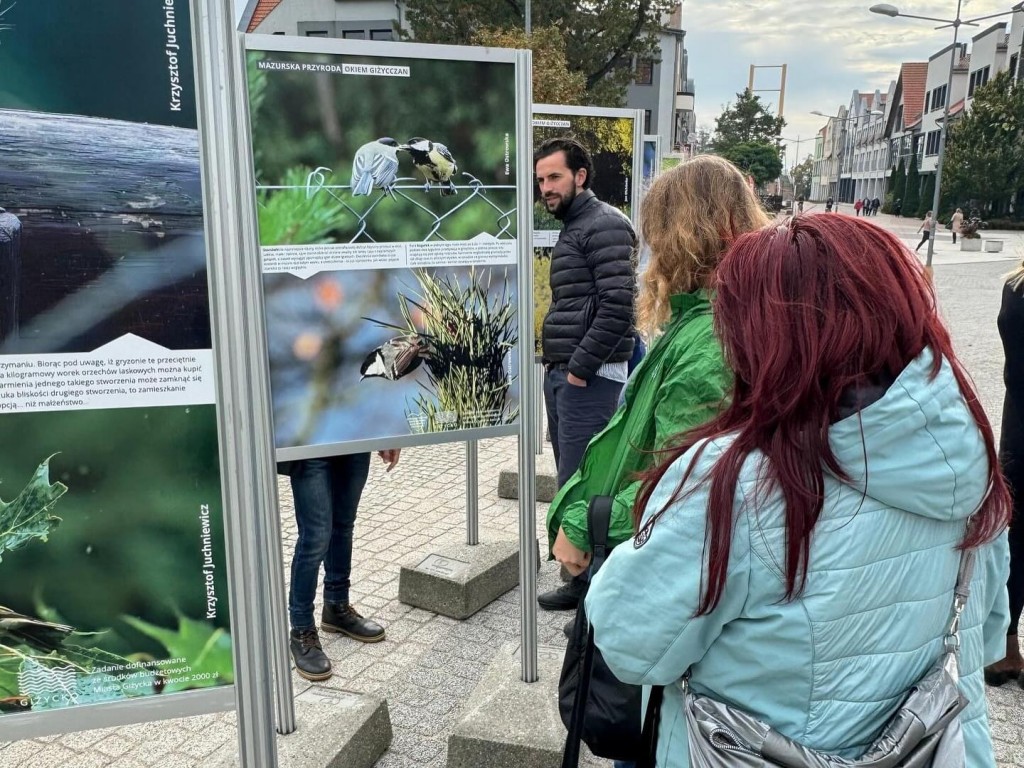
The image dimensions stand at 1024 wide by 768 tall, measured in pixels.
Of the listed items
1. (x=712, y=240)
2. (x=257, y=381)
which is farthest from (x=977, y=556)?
(x=257, y=381)

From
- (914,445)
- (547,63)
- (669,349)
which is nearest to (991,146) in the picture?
(547,63)

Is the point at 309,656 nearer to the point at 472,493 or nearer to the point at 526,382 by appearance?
the point at 472,493

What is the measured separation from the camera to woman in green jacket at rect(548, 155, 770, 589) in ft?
6.05

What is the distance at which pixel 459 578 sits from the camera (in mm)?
3936

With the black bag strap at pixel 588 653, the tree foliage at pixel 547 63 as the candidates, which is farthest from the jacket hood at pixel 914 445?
the tree foliage at pixel 547 63

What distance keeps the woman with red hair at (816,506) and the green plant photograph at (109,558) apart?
2.78ft

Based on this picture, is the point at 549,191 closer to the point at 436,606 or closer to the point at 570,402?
the point at 570,402

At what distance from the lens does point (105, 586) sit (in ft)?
5.41

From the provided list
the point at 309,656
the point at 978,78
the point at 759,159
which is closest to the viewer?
the point at 309,656

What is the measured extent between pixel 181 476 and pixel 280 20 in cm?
3308

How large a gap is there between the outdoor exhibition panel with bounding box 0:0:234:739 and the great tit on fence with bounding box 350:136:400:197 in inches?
44.1

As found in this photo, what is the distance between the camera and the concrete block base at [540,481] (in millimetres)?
5270

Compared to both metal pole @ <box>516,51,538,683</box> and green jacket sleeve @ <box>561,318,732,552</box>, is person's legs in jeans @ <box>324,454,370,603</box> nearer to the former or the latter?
metal pole @ <box>516,51,538,683</box>

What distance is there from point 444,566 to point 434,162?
83.0 inches
